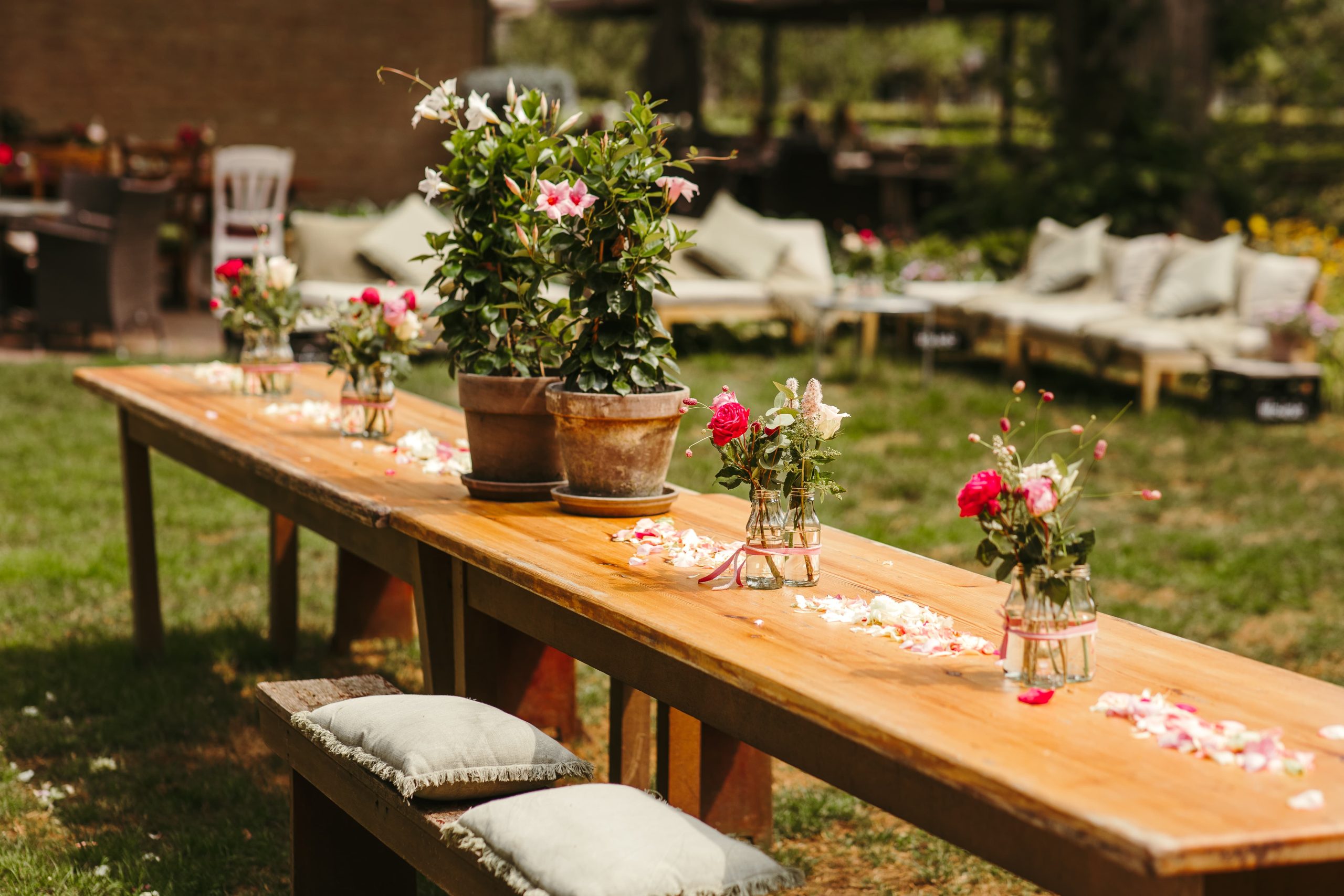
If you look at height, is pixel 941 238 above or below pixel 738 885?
above

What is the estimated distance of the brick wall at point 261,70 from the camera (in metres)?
14.4

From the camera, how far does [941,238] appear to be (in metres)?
12.2

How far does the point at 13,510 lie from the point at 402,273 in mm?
3647

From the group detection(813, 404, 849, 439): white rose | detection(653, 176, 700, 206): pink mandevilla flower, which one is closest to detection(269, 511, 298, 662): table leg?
detection(653, 176, 700, 206): pink mandevilla flower

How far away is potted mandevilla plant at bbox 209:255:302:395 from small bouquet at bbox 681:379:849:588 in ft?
6.40

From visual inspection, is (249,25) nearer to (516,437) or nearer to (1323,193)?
(1323,193)

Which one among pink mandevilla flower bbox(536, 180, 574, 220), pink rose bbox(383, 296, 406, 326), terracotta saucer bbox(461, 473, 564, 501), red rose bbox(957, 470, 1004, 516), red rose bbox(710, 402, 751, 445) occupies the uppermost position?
pink mandevilla flower bbox(536, 180, 574, 220)

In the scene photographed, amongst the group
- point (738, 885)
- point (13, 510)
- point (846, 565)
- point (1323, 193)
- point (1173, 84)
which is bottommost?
point (13, 510)

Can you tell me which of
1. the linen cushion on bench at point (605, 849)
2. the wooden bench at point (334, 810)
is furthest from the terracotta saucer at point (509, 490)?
the linen cushion on bench at point (605, 849)

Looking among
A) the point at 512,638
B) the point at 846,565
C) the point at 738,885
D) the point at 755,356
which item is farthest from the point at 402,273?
the point at 738,885

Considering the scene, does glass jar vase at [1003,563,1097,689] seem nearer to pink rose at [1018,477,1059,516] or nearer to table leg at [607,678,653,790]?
pink rose at [1018,477,1059,516]

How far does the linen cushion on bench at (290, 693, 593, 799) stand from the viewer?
1.86 meters

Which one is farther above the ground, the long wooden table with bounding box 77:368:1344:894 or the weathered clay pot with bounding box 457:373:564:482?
the weathered clay pot with bounding box 457:373:564:482

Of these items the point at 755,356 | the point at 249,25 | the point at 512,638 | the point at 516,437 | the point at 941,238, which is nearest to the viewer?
the point at 516,437
